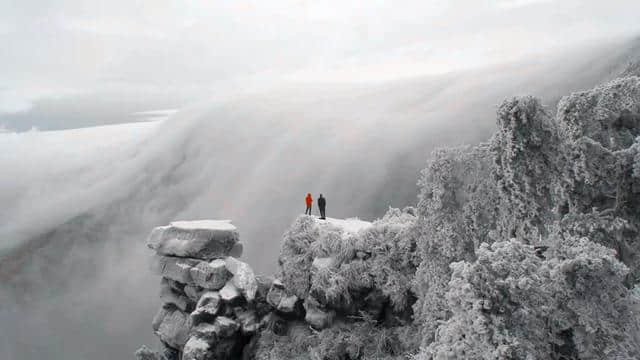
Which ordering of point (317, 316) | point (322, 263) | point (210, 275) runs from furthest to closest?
point (210, 275), point (322, 263), point (317, 316)

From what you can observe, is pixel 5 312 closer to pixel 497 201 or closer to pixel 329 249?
pixel 329 249

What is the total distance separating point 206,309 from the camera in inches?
862

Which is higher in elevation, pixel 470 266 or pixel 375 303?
pixel 470 266

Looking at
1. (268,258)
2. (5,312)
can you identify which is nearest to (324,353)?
(268,258)

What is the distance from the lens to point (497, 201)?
1206cm

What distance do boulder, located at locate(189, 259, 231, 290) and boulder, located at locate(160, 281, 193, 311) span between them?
5.36 feet

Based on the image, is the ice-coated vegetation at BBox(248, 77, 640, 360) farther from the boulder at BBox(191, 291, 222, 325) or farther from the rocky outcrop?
the boulder at BBox(191, 291, 222, 325)

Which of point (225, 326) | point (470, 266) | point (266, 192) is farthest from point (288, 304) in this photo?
point (266, 192)

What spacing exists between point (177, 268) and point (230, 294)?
384cm

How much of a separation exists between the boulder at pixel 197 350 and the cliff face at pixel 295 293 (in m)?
0.05

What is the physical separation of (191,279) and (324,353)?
28.7 feet

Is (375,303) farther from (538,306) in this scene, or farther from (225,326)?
(538,306)

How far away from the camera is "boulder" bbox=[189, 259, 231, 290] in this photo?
22969mm

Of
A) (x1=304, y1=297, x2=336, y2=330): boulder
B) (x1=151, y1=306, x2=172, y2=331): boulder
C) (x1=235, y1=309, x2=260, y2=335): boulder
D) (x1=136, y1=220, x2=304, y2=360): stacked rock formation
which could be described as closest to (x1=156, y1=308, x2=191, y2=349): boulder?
(x1=136, y1=220, x2=304, y2=360): stacked rock formation
